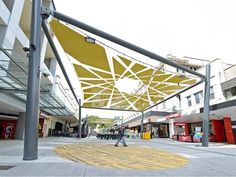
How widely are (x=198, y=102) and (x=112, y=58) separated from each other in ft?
42.1

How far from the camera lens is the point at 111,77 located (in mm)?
26984

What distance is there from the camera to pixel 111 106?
40.0 m

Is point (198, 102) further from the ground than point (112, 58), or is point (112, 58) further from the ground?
point (112, 58)

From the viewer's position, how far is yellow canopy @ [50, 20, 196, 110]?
1856cm

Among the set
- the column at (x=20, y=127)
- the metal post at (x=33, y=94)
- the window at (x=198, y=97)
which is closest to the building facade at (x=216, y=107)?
the window at (x=198, y=97)

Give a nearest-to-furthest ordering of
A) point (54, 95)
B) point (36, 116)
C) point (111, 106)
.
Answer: point (36, 116) < point (54, 95) < point (111, 106)

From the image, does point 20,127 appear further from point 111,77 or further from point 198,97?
point 198,97

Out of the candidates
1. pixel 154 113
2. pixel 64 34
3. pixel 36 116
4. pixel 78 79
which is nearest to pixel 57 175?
pixel 36 116

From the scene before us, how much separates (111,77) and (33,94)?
20.0 m

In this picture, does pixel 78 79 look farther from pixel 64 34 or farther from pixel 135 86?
pixel 64 34

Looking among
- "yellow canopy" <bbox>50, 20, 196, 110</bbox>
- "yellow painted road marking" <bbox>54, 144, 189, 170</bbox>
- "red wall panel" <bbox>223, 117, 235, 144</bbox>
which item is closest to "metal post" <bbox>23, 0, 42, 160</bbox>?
"yellow painted road marking" <bbox>54, 144, 189, 170</bbox>

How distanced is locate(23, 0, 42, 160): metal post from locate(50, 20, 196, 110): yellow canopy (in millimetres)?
8909

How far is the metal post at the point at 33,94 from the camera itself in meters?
6.82

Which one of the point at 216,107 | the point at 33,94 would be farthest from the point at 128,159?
the point at 216,107
